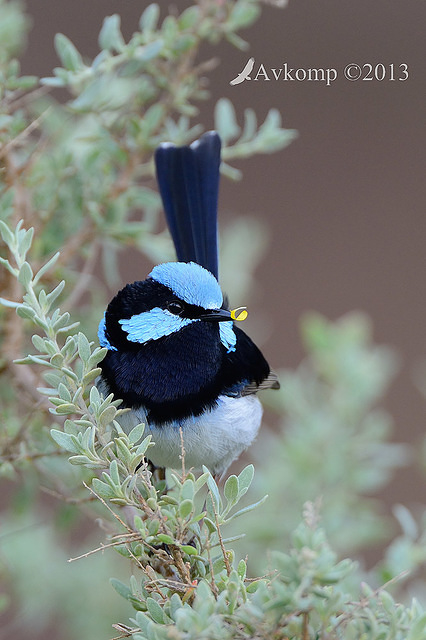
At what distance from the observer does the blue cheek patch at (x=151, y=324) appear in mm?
1396

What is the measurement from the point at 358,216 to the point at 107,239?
338 centimetres

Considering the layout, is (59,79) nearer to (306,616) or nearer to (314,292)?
(306,616)

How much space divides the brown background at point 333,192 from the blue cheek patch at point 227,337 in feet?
8.95

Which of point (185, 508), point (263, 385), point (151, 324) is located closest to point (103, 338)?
point (151, 324)

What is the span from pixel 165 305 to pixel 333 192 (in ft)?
11.7

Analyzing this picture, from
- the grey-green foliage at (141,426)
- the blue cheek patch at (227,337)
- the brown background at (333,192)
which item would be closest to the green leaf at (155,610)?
the grey-green foliage at (141,426)

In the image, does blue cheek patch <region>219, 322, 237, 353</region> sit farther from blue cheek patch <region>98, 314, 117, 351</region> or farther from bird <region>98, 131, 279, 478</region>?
→ blue cheek patch <region>98, 314, 117, 351</region>

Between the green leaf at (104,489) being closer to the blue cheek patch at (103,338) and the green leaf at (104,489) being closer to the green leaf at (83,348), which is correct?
the green leaf at (83,348)

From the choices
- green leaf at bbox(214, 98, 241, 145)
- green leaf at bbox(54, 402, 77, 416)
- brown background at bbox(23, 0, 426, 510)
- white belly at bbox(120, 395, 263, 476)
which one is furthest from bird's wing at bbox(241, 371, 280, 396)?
brown background at bbox(23, 0, 426, 510)

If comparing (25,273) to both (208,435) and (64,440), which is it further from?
(208,435)

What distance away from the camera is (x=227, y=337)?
1.55m

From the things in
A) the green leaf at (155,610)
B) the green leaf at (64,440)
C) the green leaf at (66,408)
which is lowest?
the green leaf at (155,610)

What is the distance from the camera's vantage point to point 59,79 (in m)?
1.40

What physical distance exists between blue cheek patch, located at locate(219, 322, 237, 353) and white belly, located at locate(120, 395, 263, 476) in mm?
105
